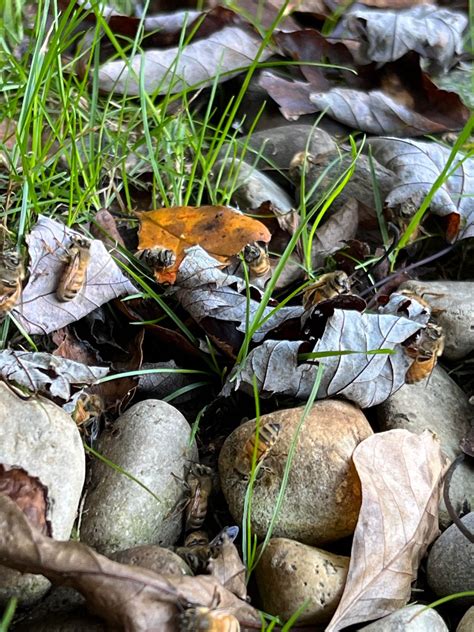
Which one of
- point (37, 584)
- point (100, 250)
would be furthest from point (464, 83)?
point (37, 584)

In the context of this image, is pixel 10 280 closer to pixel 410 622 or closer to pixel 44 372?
pixel 44 372

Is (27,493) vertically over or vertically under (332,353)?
under

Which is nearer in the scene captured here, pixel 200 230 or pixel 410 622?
pixel 410 622

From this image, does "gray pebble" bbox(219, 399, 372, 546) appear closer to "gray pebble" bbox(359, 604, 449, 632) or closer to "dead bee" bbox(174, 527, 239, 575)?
"dead bee" bbox(174, 527, 239, 575)

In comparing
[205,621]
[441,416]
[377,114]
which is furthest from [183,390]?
[377,114]

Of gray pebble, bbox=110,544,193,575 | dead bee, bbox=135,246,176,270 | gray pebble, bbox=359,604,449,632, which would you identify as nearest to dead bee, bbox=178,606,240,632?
gray pebble, bbox=110,544,193,575

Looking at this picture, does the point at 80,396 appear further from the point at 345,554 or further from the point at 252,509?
the point at 345,554

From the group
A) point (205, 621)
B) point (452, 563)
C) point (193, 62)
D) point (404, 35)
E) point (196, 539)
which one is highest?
point (404, 35)

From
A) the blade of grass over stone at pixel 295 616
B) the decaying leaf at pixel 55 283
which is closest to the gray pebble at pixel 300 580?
the blade of grass over stone at pixel 295 616
